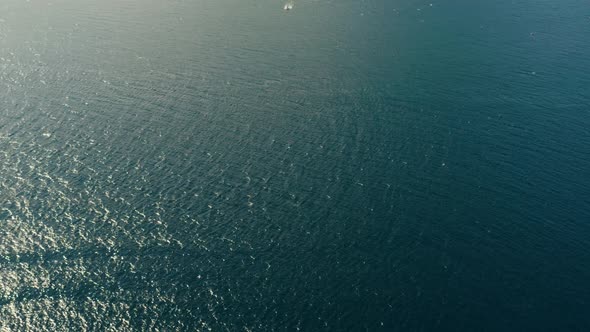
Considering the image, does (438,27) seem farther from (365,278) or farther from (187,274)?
(187,274)

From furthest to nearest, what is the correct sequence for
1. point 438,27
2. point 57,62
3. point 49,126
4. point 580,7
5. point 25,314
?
point 580,7 < point 438,27 < point 57,62 < point 49,126 < point 25,314

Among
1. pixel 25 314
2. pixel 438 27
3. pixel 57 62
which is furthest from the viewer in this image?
pixel 438 27

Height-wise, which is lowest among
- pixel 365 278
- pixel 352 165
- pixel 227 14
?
pixel 365 278

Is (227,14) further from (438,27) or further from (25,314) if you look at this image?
(25,314)

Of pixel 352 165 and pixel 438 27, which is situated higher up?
pixel 438 27

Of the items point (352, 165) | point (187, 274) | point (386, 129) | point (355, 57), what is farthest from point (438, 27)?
point (187, 274)

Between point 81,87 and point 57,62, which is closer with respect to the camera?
point 81,87

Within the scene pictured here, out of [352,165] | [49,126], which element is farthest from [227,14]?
[352,165]
